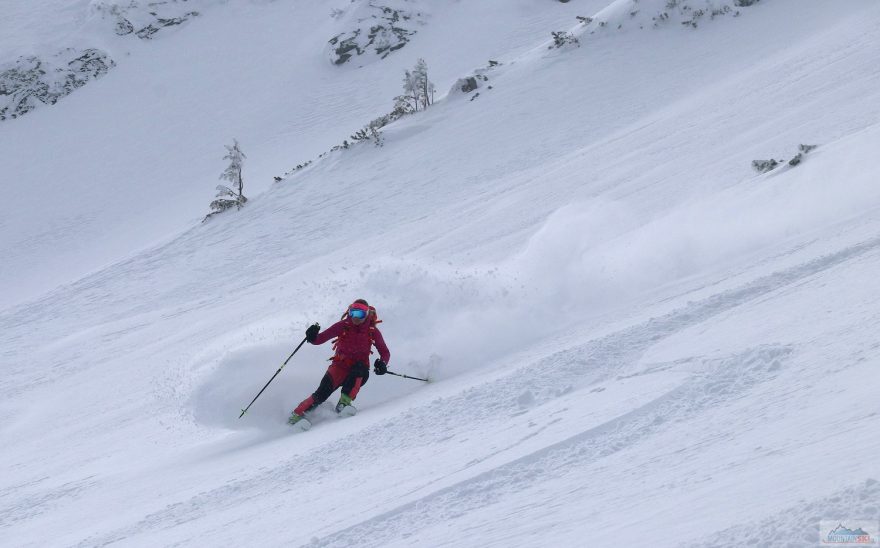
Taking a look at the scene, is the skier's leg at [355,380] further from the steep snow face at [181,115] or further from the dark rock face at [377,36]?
the dark rock face at [377,36]

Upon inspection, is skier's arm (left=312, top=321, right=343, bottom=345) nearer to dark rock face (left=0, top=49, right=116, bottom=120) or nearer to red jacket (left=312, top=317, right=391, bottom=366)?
red jacket (left=312, top=317, right=391, bottom=366)

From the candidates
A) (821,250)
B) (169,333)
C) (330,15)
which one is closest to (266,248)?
(169,333)

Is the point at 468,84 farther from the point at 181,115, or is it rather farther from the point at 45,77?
the point at 45,77

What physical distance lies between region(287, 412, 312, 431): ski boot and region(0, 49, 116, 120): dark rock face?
1464 inches

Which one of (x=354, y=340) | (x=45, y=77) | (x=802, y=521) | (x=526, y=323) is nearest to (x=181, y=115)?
(x=45, y=77)

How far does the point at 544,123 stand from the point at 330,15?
24346 mm

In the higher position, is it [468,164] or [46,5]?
[46,5]

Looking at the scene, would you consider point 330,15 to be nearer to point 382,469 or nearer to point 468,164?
point 468,164

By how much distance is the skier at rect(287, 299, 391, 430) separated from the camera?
771 cm

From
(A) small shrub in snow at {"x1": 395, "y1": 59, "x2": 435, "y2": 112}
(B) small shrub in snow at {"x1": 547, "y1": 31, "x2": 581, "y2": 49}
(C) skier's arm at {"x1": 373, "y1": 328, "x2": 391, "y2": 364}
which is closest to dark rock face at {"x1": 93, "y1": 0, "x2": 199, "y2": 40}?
(A) small shrub in snow at {"x1": 395, "y1": 59, "x2": 435, "y2": 112}

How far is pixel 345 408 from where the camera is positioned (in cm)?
765

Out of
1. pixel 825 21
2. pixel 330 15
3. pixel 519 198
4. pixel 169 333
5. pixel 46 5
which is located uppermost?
pixel 46 5

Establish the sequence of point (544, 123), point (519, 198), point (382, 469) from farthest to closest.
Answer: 1. point (544, 123)
2. point (519, 198)
3. point (382, 469)

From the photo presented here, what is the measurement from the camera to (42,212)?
31.2 metres
